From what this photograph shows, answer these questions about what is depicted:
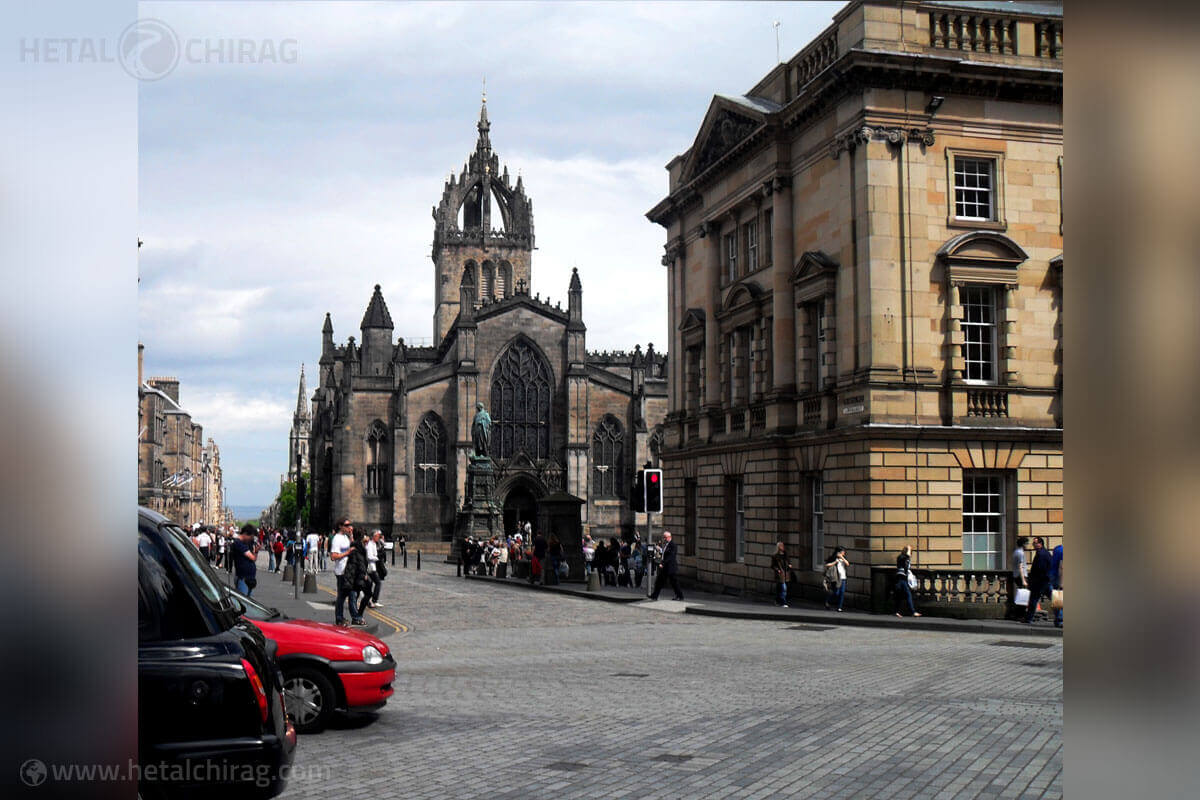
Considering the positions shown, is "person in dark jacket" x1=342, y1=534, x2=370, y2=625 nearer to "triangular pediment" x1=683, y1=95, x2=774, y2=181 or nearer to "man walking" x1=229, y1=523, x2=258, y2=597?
"man walking" x1=229, y1=523, x2=258, y2=597

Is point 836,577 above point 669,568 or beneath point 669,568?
above

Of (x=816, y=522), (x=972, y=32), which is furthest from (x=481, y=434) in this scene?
(x=972, y=32)

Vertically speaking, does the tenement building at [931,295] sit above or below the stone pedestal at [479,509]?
→ above

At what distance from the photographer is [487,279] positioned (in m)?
105

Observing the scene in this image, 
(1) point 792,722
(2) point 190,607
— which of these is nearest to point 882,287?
(1) point 792,722

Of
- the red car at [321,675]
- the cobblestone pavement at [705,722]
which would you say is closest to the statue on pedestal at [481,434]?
the cobblestone pavement at [705,722]

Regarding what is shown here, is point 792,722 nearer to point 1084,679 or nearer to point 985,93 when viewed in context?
point 1084,679

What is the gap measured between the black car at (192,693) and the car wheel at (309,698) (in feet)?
14.8

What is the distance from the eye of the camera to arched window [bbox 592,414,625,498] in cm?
8056

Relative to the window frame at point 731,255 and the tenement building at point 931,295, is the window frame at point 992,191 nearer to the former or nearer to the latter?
the tenement building at point 931,295

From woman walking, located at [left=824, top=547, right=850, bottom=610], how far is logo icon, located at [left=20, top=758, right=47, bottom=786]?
23.0 metres

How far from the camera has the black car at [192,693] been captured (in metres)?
5.73

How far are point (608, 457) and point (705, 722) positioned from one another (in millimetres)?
70188

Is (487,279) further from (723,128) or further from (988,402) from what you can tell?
(988,402)
